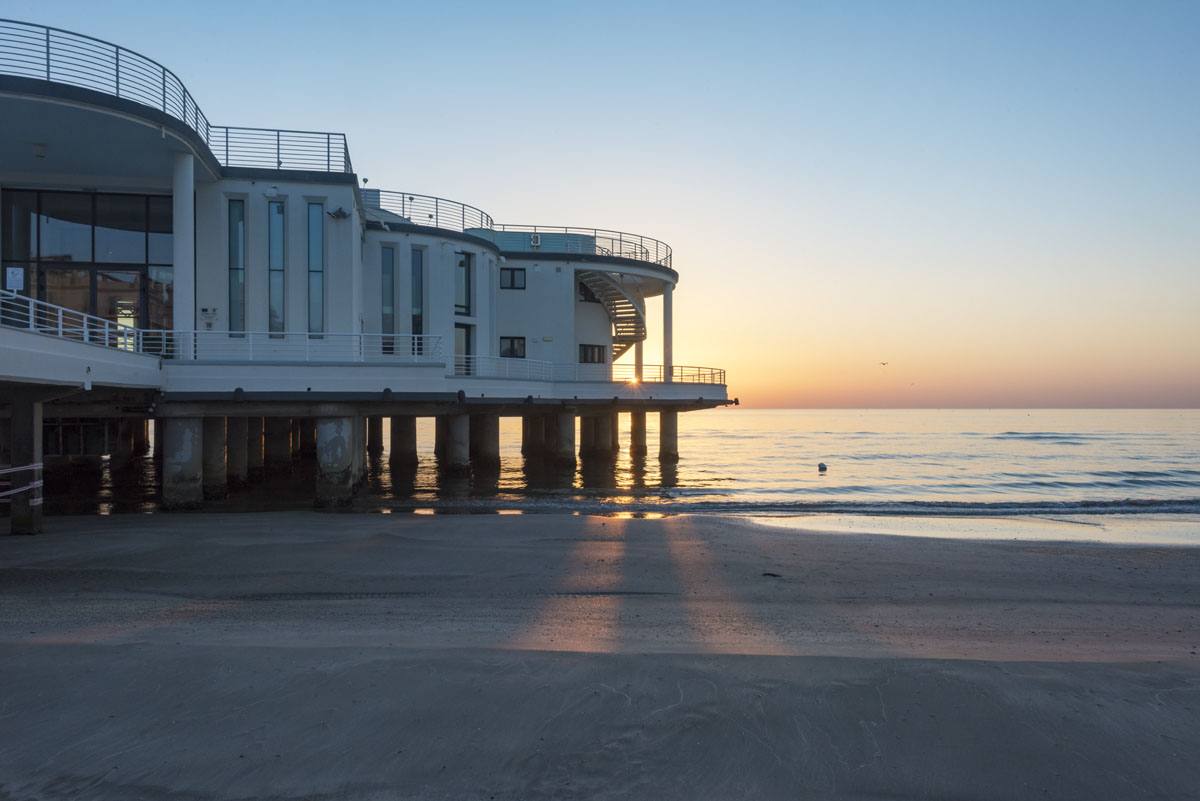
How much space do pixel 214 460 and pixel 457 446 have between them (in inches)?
425

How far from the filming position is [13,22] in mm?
14914

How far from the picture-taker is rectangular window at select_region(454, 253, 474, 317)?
29.7 meters

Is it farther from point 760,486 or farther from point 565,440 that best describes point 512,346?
point 760,486

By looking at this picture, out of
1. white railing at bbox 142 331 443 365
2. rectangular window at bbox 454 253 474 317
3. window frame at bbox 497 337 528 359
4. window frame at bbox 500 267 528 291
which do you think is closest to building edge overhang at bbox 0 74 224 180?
white railing at bbox 142 331 443 365

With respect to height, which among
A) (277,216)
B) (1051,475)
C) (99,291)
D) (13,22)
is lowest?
(1051,475)

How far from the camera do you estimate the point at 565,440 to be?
34.5 m

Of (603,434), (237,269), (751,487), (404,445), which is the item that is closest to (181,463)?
(237,269)

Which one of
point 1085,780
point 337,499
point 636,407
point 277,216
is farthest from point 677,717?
point 636,407

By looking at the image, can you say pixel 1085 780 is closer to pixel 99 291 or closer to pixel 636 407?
pixel 99 291

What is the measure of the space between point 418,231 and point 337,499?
41.1ft

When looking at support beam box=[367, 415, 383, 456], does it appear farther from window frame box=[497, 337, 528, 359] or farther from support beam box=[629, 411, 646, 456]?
support beam box=[629, 411, 646, 456]

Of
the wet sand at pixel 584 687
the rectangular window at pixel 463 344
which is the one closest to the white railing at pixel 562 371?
the rectangular window at pixel 463 344

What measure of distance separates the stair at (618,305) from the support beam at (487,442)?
765 centimetres

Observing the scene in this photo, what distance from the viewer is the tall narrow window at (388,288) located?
27.9 meters
